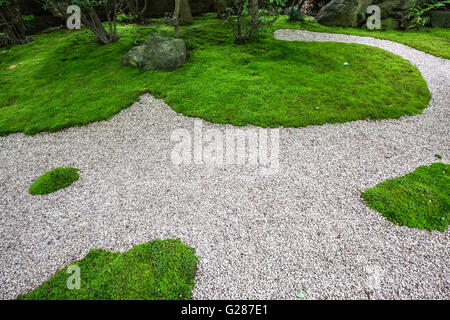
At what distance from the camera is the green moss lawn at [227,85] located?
7.81m

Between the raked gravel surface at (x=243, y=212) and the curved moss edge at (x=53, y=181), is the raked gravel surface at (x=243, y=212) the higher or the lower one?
the lower one

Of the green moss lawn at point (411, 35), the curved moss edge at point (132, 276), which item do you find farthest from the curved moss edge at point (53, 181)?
the green moss lawn at point (411, 35)

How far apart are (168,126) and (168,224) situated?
13.2 ft

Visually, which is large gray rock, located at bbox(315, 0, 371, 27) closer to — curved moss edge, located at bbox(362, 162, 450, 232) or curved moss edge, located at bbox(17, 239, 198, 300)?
curved moss edge, located at bbox(362, 162, 450, 232)

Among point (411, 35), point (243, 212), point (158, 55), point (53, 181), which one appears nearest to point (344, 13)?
point (411, 35)

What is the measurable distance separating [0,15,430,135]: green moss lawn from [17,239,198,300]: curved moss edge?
4.81 m

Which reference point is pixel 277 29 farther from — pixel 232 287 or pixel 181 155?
pixel 232 287

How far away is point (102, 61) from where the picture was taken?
11.7m

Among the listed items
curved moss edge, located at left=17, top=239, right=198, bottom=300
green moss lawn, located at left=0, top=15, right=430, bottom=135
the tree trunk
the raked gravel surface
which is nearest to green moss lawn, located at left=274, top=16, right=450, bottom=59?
green moss lawn, located at left=0, top=15, right=430, bottom=135

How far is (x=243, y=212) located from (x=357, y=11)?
1869cm

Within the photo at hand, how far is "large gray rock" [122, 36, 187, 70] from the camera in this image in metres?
10.8

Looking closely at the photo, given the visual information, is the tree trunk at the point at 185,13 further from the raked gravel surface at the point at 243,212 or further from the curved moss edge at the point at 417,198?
the curved moss edge at the point at 417,198

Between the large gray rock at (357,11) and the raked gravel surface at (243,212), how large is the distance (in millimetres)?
12056
